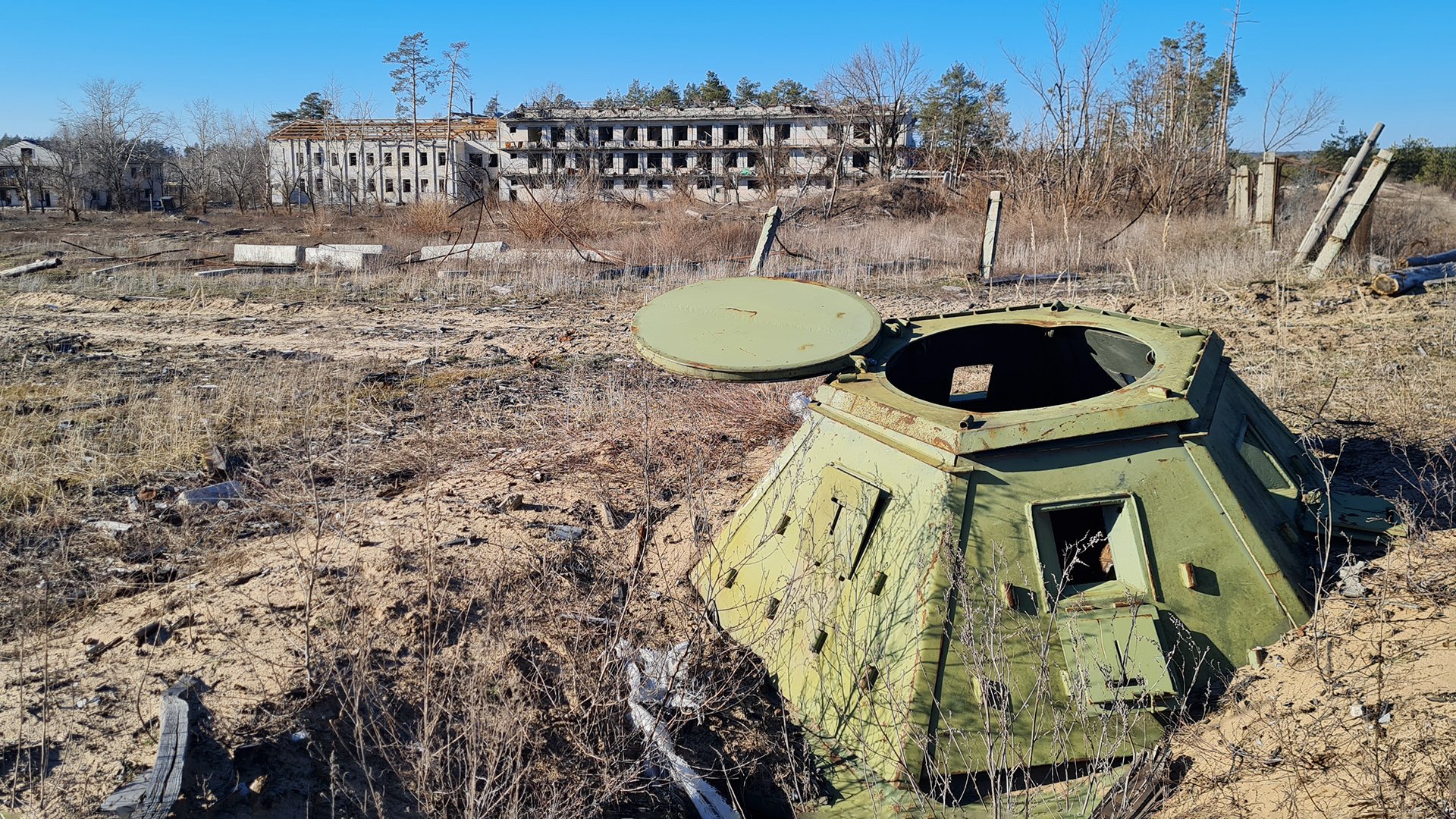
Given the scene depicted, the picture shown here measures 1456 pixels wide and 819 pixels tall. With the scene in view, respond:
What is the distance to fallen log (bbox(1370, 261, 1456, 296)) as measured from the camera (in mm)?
9594

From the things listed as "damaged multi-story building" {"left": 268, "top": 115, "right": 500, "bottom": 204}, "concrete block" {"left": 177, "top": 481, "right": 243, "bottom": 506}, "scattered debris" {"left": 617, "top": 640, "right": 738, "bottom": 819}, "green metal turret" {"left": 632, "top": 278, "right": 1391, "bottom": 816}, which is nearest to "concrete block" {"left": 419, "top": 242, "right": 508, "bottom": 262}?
"concrete block" {"left": 177, "top": 481, "right": 243, "bottom": 506}

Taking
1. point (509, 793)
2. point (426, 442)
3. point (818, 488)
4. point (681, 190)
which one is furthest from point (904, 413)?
point (681, 190)

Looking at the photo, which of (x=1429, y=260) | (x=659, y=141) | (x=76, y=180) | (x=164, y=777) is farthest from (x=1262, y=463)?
(x=659, y=141)

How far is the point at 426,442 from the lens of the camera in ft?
21.0

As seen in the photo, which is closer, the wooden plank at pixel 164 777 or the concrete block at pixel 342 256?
the wooden plank at pixel 164 777

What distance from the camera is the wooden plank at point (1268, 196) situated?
13.5 metres

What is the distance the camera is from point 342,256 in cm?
1781

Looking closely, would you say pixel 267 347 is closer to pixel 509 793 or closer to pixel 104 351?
pixel 104 351

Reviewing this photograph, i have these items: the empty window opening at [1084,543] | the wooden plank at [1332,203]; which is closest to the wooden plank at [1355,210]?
the wooden plank at [1332,203]

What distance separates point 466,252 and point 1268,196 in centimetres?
1354

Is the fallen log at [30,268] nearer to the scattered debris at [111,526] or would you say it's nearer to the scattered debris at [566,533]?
the scattered debris at [111,526]

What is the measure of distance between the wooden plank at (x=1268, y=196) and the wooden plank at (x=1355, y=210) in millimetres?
2282

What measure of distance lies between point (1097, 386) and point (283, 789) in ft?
11.5

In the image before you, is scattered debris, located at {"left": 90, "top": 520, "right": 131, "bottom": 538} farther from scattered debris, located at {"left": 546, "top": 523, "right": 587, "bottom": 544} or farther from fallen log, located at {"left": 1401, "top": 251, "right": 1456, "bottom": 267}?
fallen log, located at {"left": 1401, "top": 251, "right": 1456, "bottom": 267}
